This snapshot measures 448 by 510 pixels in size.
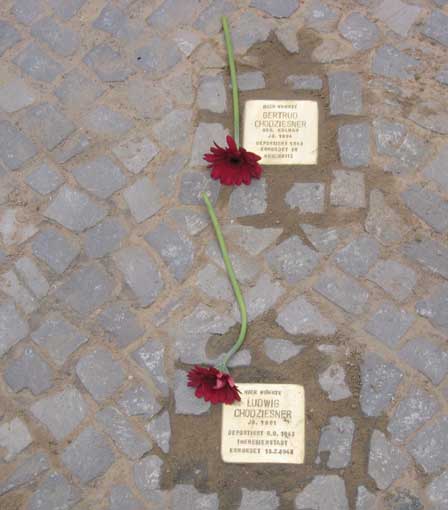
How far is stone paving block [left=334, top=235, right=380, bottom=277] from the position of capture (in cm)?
283

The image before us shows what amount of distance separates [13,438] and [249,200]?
4.22ft

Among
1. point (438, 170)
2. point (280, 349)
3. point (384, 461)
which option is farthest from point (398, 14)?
point (384, 461)

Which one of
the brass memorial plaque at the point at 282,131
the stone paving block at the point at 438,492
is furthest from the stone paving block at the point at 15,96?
the stone paving block at the point at 438,492

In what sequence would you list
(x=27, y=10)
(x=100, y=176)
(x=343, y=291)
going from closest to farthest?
(x=343, y=291)
(x=100, y=176)
(x=27, y=10)

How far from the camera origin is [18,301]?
2.87 m

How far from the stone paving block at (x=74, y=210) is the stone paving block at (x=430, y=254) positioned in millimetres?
1233

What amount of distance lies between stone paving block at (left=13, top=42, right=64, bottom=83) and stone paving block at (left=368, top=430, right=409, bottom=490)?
2.03 meters

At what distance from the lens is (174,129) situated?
3084mm

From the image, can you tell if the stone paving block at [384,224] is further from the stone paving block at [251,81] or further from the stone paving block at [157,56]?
the stone paving block at [157,56]

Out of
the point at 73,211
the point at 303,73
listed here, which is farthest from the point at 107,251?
the point at 303,73

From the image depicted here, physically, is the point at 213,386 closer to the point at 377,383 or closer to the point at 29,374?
the point at 377,383

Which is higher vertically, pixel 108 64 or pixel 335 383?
pixel 108 64

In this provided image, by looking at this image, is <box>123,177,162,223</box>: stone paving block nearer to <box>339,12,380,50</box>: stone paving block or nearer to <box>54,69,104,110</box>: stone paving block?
<box>54,69,104,110</box>: stone paving block

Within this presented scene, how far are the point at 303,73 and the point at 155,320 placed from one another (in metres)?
1.24
